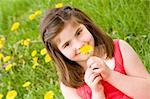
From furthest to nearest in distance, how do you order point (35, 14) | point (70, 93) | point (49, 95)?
point (35, 14) < point (49, 95) < point (70, 93)

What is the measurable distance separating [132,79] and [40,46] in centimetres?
167

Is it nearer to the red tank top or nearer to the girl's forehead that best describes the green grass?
the red tank top

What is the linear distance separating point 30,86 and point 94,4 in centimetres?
82

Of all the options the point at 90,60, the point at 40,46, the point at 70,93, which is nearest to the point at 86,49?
the point at 90,60

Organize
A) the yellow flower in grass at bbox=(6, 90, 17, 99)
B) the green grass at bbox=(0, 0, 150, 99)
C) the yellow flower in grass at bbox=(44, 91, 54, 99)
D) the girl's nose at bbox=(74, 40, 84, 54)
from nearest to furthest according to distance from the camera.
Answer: the girl's nose at bbox=(74, 40, 84, 54), the yellow flower in grass at bbox=(44, 91, 54, 99), the green grass at bbox=(0, 0, 150, 99), the yellow flower in grass at bbox=(6, 90, 17, 99)

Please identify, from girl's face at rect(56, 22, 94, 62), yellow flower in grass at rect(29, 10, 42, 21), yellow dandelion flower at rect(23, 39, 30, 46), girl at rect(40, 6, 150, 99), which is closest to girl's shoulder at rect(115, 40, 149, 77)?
girl at rect(40, 6, 150, 99)

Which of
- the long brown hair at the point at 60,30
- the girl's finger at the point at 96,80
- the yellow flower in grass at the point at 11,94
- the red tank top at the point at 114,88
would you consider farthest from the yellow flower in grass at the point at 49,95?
the girl's finger at the point at 96,80

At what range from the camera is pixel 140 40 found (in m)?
3.80

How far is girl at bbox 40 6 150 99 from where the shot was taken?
2732 mm

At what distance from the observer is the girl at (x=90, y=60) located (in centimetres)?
273

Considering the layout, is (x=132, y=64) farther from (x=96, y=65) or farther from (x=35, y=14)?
(x=35, y=14)

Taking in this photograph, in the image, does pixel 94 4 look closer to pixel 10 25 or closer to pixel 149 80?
pixel 10 25

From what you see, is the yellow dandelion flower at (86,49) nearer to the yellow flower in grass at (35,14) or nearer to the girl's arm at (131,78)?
the girl's arm at (131,78)

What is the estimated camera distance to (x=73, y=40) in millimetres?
2740
